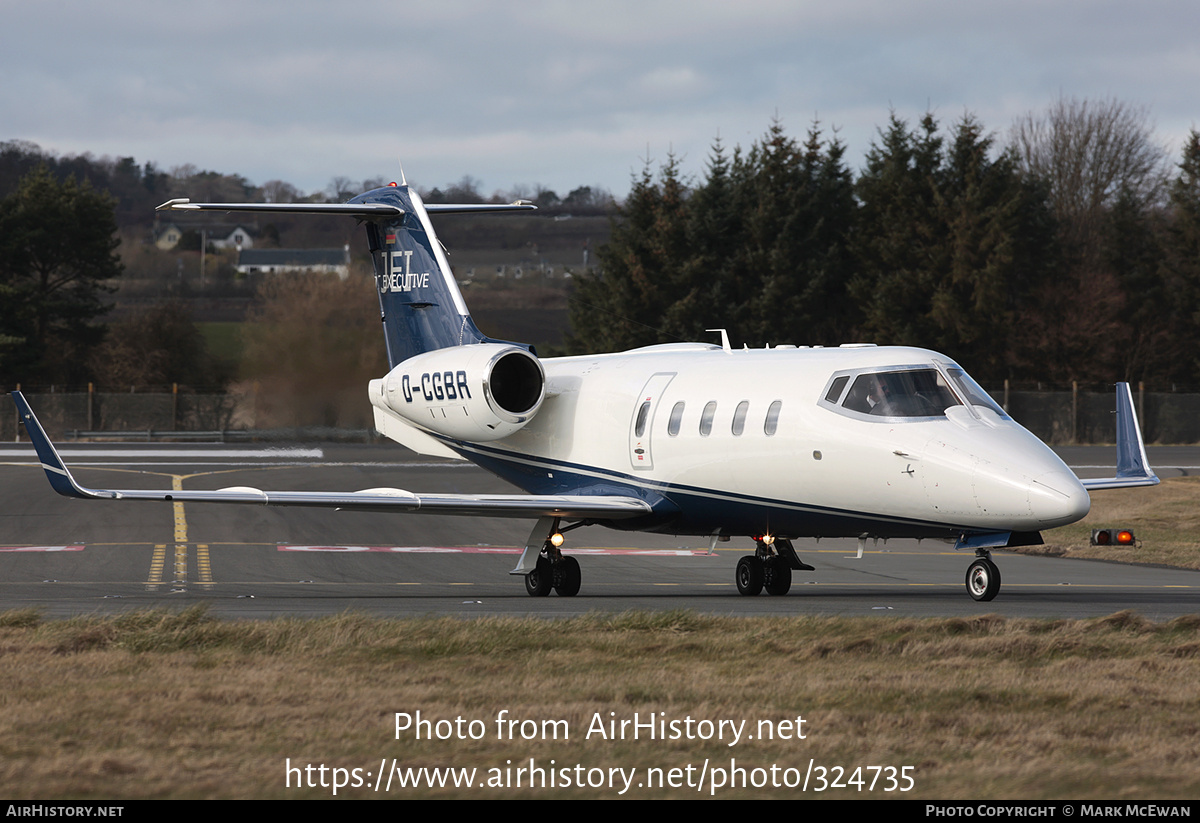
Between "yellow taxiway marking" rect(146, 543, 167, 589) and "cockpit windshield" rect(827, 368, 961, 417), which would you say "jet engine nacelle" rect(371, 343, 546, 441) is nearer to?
"yellow taxiway marking" rect(146, 543, 167, 589)

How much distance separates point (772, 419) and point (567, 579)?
345 centimetres

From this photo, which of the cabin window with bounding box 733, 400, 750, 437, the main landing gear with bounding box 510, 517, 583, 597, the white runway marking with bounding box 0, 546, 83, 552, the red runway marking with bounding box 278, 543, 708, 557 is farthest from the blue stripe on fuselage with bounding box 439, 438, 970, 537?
the white runway marking with bounding box 0, 546, 83, 552

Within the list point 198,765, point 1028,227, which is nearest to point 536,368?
point 198,765

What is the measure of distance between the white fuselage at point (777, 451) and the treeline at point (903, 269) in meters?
45.0

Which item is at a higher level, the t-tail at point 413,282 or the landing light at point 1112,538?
the t-tail at point 413,282

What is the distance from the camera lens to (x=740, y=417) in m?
17.4

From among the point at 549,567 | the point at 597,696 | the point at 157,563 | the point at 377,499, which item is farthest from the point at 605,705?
the point at 157,563

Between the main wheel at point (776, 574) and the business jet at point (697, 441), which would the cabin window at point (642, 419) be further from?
the main wheel at point (776, 574)

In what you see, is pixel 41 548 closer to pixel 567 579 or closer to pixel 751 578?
pixel 567 579

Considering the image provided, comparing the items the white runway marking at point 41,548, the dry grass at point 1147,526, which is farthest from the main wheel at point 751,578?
the white runway marking at point 41,548

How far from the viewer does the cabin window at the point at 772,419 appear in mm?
16875

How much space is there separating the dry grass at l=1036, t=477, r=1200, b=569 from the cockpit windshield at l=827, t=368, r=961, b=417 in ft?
27.3

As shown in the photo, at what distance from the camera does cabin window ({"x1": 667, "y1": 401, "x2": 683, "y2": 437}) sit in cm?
1812

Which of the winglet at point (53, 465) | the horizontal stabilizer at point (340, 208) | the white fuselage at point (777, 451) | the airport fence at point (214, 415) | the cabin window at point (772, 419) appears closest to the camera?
the white fuselage at point (777, 451)
